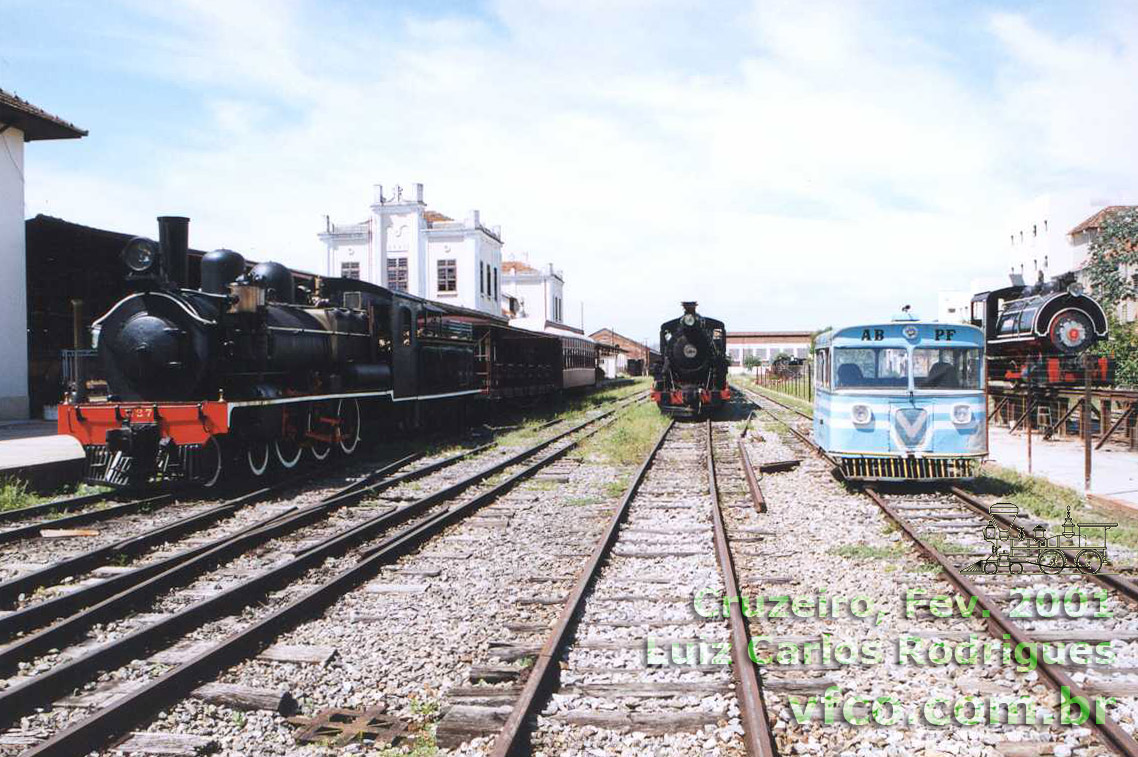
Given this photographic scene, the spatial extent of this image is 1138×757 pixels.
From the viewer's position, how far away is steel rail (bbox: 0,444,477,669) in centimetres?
483

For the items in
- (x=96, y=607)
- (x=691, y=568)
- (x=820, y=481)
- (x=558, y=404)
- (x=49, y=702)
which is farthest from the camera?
(x=558, y=404)

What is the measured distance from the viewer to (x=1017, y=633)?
4734 millimetres

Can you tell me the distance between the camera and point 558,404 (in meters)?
31.4

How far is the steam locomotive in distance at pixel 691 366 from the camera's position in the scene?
2200cm

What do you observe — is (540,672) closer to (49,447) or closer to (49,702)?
(49,702)

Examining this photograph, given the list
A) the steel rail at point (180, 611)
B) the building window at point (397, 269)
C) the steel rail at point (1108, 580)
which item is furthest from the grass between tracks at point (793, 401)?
the building window at point (397, 269)

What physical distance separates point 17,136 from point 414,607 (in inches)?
715

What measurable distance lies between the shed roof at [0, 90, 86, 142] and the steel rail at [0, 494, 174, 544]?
12.2 m

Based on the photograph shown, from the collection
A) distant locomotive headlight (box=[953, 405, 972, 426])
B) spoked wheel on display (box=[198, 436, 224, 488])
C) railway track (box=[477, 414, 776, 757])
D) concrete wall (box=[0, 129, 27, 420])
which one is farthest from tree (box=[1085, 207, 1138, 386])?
concrete wall (box=[0, 129, 27, 420])

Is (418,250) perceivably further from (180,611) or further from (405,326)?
(180,611)

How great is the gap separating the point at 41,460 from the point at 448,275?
113ft

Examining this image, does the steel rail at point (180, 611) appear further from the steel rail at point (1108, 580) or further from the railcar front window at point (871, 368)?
the steel rail at point (1108, 580)

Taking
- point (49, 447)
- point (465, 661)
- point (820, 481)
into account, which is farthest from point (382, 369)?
point (465, 661)

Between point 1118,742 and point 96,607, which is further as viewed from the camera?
point 96,607
